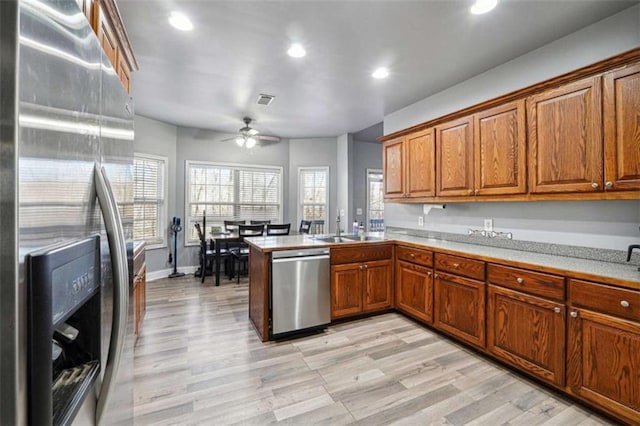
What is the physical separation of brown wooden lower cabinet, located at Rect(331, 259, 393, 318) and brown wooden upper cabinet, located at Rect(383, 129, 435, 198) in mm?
970

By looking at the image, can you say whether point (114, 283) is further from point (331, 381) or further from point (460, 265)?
point (460, 265)

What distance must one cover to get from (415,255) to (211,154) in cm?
450

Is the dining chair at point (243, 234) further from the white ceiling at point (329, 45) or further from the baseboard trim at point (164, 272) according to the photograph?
the white ceiling at point (329, 45)

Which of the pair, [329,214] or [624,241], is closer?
[624,241]

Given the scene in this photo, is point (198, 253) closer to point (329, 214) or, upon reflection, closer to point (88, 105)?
point (329, 214)

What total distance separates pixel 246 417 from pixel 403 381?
3.79ft

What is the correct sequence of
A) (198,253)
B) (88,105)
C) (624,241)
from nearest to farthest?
(88,105) < (624,241) < (198,253)

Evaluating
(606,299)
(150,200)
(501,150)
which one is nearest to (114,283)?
(606,299)

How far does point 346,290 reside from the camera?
3.21m

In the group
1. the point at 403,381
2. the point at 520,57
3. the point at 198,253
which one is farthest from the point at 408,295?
the point at 198,253

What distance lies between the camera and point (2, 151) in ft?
1.32

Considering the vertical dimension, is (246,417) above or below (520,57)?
below

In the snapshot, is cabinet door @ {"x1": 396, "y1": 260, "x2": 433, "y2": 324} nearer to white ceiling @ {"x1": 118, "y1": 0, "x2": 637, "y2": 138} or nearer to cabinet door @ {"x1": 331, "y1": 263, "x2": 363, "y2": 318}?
cabinet door @ {"x1": 331, "y1": 263, "x2": 363, "y2": 318}

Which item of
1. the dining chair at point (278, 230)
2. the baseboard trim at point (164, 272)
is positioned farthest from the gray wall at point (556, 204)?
the baseboard trim at point (164, 272)
